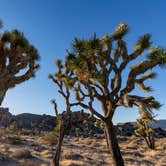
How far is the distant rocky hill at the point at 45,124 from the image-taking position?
4619 cm

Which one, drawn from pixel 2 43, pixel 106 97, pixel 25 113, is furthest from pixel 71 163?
pixel 25 113

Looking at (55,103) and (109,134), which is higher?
(55,103)

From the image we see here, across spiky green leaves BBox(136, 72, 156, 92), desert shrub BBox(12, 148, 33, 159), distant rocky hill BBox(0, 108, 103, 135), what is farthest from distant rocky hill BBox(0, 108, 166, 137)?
spiky green leaves BBox(136, 72, 156, 92)

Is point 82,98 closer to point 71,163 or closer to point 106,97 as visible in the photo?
point 106,97

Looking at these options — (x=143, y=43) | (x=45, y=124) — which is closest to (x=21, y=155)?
(x=143, y=43)

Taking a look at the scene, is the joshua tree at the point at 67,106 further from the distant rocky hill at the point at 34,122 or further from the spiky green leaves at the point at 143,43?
the distant rocky hill at the point at 34,122

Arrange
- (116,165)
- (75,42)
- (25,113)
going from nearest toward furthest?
(116,165)
(75,42)
(25,113)

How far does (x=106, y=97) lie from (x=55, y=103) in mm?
3403

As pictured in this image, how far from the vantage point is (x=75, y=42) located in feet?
34.8

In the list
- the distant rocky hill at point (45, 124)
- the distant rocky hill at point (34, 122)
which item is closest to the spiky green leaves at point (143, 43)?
the distant rocky hill at point (45, 124)

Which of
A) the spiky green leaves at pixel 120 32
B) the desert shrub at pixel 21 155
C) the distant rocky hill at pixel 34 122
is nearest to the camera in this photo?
the spiky green leaves at pixel 120 32

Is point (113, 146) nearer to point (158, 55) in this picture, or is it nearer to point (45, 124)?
point (158, 55)

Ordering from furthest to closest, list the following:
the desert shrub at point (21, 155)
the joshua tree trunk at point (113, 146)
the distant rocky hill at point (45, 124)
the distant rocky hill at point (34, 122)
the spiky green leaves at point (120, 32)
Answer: the distant rocky hill at point (34, 122) < the distant rocky hill at point (45, 124) < the desert shrub at point (21, 155) < the spiky green leaves at point (120, 32) < the joshua tree trunk at point (113, 146)

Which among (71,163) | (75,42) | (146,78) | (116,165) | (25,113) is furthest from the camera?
(25,113)
